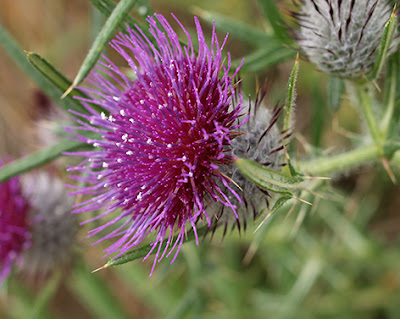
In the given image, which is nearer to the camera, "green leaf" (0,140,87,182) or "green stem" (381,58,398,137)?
"green stem" (381,58,398,137)

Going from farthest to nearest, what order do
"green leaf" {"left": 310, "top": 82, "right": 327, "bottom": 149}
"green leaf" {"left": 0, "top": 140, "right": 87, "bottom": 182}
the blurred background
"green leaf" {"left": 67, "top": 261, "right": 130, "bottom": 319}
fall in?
"green leaf" {"left": 67, "top": 261, "right": 130, "bottom": 319} → the blurred background → "green leaf" {"left": 310, "top": 82, "right": 327, "bottom": 149} → "green leaf" {"left": 0, "top": 140, "right": 87, "bottom": 182}

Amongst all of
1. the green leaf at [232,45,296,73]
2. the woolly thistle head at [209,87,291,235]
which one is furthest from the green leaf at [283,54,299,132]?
the green leaf at [232,45,296,73]

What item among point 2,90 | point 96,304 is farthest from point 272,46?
point 2,90

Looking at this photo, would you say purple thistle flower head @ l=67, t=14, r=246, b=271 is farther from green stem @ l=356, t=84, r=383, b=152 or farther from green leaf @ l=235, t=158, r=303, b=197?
green stem @ l=356, t=84, r=383, b=152

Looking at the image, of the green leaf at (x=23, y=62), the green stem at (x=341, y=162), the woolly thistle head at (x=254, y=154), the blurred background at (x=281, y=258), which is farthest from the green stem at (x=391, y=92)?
the green leaf at (x=23, y=62)

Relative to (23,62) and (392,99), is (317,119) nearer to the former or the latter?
(392,99)
